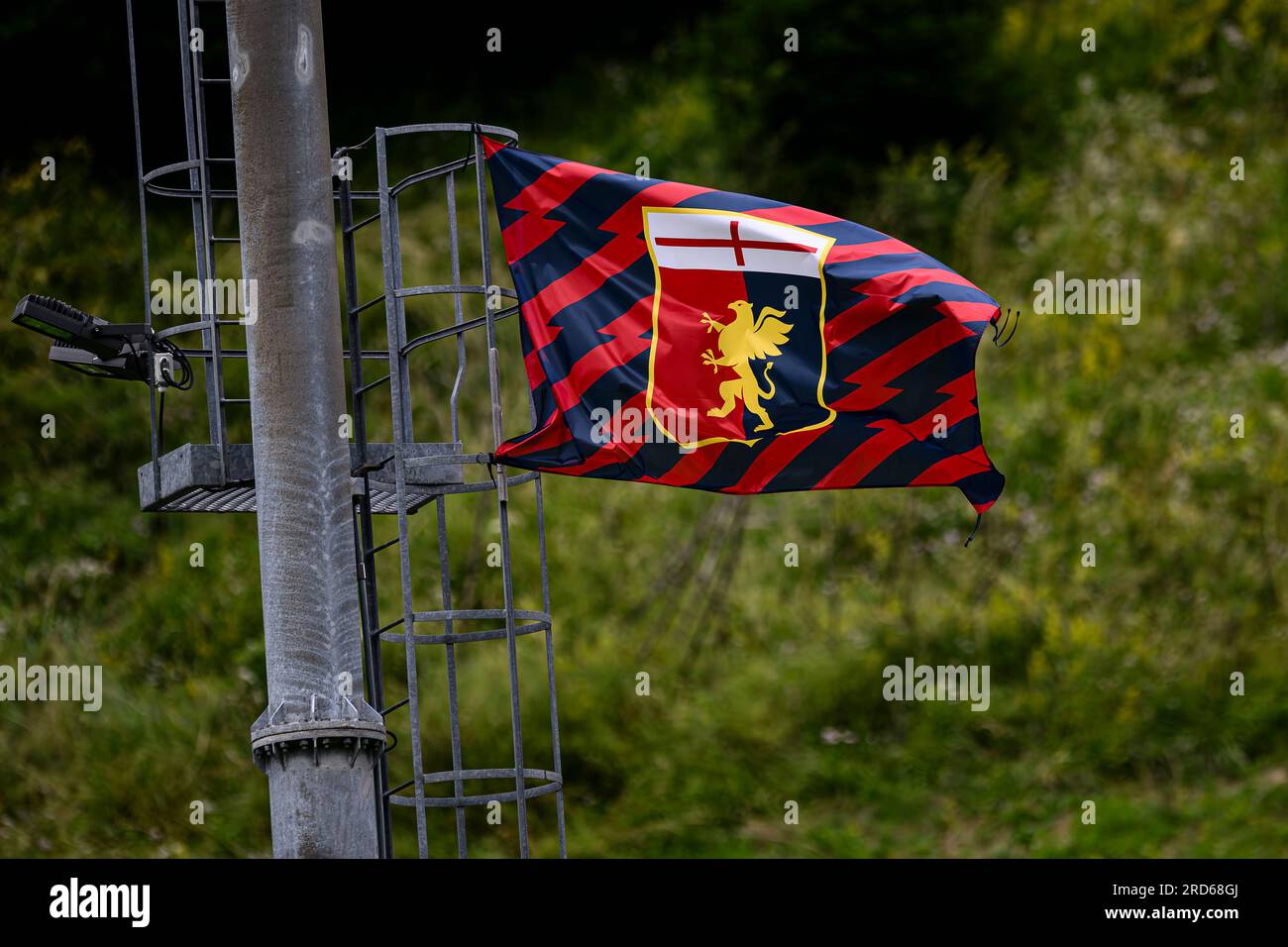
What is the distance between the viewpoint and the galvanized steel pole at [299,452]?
22.4 feet

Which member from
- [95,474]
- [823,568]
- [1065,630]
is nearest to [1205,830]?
[1065,630]

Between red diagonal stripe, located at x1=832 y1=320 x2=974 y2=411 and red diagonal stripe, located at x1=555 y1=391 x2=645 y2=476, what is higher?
red diagonal stripe, located at x1=832 y1=320 x2=974 y2=411

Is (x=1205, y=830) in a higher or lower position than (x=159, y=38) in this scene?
lower

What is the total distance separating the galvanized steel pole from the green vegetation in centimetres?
831

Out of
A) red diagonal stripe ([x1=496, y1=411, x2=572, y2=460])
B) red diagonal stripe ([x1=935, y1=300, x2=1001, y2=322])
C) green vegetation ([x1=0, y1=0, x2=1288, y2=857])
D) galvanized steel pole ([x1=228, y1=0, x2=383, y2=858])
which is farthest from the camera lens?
green vegetation ([x1=0, y1=0, x2=1288, y2=857])

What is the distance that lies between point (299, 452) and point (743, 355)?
266 centimetres

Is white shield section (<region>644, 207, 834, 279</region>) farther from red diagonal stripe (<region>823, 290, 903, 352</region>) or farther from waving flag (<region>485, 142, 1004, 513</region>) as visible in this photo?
red diagonal stripe (<region>823, 290, 903, 352</region>)

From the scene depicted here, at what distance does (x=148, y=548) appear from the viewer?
61.4 feet

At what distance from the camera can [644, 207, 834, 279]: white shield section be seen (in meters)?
8.93

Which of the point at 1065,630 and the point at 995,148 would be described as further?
the point at 995,148

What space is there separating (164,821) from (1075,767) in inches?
297

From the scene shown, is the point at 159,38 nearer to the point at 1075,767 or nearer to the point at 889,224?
the point at 889,224

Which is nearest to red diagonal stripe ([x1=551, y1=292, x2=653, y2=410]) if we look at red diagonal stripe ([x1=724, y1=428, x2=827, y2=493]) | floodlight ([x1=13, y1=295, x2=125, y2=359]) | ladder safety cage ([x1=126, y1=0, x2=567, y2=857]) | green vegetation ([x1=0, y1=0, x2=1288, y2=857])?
ladder safety cage ([x1=126, y1=0, x2=567, y2=857])

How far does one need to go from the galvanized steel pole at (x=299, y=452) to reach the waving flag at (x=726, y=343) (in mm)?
1586
